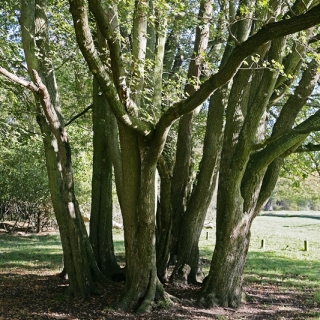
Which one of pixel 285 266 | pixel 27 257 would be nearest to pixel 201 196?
pixel 285 266

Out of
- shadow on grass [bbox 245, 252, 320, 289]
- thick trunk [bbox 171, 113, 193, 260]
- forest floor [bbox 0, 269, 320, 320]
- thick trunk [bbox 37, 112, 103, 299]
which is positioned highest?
thick trunk [bbox 171, 113, 193, 260]

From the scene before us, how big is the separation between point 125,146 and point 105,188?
3.04 meters

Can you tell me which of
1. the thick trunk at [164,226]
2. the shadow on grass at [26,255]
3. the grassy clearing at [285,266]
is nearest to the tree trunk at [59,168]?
the thick trunk at [164,226]

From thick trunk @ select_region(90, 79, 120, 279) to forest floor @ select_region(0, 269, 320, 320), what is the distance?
997 millimetres

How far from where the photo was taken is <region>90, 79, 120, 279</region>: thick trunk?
33.6ft

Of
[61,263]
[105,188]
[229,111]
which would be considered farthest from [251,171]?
[61,263]

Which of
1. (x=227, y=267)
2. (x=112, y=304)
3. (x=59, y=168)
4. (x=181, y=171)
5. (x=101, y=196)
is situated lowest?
(x=112, y=304)

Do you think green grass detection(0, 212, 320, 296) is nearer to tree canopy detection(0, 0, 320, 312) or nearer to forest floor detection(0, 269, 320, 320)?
forest floor detection(0, 269, 320, 320)

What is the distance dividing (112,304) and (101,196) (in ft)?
10.5

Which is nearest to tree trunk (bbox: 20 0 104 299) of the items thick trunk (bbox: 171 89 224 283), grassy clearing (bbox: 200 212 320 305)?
thick trunk (bbox: 171 89 224 283)

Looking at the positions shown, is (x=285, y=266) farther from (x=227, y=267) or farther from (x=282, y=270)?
(x=227, y=267)

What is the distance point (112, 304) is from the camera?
7727mm

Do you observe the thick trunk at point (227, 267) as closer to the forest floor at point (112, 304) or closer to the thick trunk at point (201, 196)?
the forest floor at point (112, 304)

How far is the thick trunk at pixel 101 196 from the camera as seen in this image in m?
10.2
